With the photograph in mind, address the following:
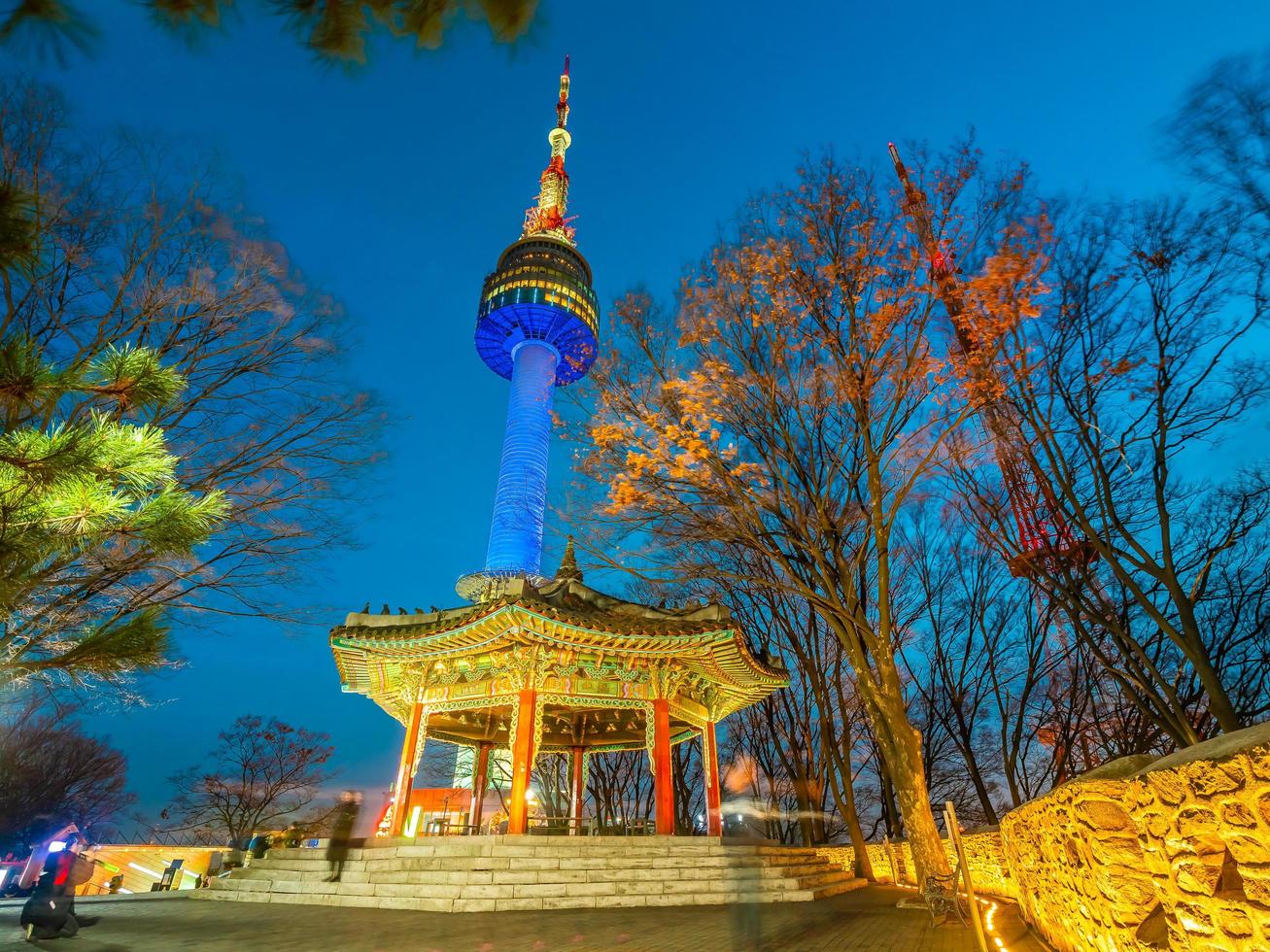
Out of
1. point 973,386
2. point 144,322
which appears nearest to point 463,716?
point 144,322

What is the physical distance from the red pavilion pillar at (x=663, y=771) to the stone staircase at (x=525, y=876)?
674 mm

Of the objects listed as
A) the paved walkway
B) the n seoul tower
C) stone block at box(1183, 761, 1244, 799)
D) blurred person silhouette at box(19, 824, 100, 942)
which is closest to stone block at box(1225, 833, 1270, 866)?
stone block at box(1183, 761, 1244, 799)

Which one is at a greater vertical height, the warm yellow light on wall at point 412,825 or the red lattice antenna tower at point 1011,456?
the red lattice antenna tower at point 1011,456

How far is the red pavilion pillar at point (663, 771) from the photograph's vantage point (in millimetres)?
11992

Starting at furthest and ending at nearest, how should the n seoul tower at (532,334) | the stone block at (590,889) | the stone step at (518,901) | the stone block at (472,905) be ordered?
the n seoul tower at (532,334)
the stone block at (590,889)
the stone step at (518,901)
the stone block at (472,905)

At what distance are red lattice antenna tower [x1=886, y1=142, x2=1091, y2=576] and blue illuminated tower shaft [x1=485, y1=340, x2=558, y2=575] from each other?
2882 centimetres

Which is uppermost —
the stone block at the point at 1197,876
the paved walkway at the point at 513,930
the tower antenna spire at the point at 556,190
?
the tower antenna spire at the point at 556,190

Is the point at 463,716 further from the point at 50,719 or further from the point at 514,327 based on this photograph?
the point at 514,327

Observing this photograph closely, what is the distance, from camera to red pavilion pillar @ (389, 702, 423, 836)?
12.6m

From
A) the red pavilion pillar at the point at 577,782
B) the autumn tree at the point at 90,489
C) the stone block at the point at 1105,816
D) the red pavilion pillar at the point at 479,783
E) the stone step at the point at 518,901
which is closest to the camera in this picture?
the stone block at the point at 1105,816

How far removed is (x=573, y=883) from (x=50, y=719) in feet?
107

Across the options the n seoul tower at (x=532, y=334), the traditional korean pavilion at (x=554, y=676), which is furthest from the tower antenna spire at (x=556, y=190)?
the traditional korean pavilion at (x=554, y=676)

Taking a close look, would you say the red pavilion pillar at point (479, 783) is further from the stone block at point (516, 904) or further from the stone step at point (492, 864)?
the stone block at point (516, 904)

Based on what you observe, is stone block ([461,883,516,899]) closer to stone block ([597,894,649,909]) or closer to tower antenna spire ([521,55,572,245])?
stone block ([597,894,649,909])
